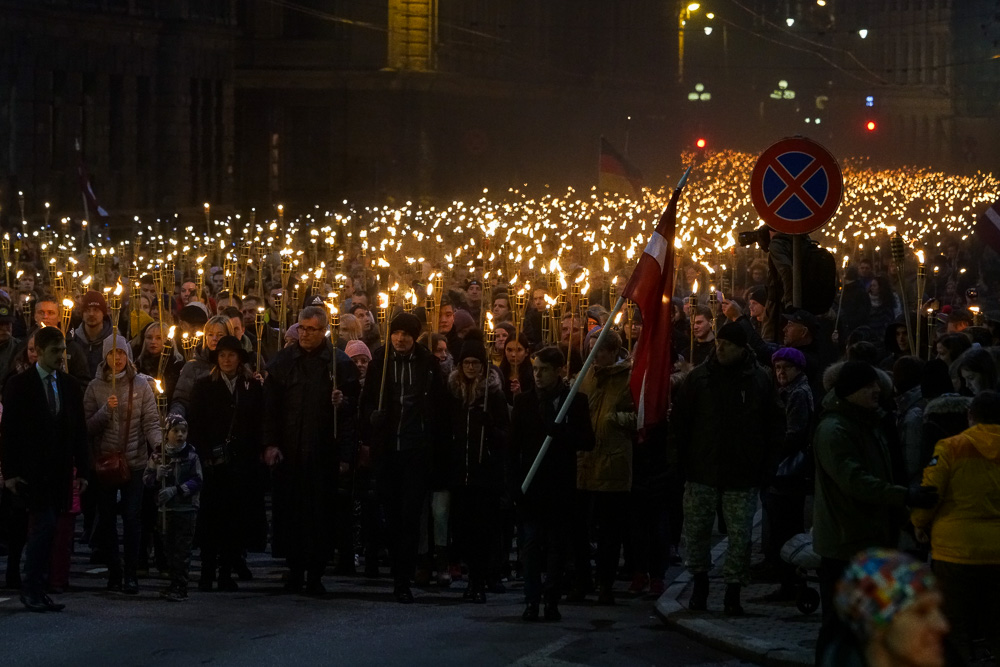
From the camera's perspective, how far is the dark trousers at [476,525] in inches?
441

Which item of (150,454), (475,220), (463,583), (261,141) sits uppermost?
(261,141)

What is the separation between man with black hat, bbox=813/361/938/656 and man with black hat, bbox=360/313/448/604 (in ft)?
10.9

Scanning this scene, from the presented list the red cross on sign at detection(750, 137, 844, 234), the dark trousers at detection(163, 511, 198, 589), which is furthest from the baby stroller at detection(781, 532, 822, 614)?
the dark trousers at detection(163, 511, 198, 589)

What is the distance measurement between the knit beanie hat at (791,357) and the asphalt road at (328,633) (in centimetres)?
157

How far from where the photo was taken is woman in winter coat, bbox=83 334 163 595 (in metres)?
11.4

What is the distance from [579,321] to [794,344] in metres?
3.80

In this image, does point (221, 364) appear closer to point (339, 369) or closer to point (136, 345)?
point (339, 369)

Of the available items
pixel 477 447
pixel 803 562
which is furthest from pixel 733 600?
pixel 477 447

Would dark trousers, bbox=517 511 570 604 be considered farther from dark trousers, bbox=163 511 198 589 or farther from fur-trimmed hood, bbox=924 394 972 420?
fur-trimmed hood, bbox=924 394 972 420

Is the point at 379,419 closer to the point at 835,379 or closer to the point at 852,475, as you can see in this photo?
the point at 835,379

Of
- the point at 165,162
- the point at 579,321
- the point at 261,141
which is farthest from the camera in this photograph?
the point at 261,141

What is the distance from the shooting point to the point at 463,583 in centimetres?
1221

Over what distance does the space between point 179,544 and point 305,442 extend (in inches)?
38.2

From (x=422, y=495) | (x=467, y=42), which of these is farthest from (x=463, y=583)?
(x=467, y=42)
